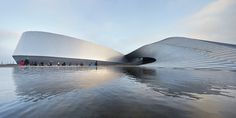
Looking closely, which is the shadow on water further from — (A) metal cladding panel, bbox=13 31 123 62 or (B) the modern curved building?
(A) metal cladding panel, bbox=13 31 123 62

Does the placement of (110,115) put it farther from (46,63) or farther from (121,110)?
(46,63)

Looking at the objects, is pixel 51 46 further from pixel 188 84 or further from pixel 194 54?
pixel 188 84

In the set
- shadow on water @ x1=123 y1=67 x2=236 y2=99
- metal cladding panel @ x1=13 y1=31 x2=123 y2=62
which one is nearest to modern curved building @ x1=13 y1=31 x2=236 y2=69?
metal cladding panel @ x1=13 y1=31 x2=123 y2=62

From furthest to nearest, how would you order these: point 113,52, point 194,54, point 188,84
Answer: point 113,52 → point 194,54 → point 188,84

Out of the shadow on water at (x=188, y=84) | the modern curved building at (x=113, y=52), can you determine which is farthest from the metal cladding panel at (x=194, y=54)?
the shadow on water at (x=188, y=84)

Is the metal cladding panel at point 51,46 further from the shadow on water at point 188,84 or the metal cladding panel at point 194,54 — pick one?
the shadow on water at point 188,84

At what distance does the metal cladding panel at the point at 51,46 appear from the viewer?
39188 millimetres

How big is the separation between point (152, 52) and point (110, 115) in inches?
1437

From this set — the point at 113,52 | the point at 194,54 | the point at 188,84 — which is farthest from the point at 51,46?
the point at 188,84

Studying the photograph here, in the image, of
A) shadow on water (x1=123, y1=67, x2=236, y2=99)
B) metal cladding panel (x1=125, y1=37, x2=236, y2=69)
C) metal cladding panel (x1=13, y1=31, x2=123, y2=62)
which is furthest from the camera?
metal cladding panel (x1=13, y1=31, x2=123, y2=62)

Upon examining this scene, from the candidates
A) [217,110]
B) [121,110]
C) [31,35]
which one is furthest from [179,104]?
[31,35]

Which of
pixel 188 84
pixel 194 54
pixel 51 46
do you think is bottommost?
pixel 188 84

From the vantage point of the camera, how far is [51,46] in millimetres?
40562

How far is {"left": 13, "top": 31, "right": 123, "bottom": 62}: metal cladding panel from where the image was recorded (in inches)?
1543
